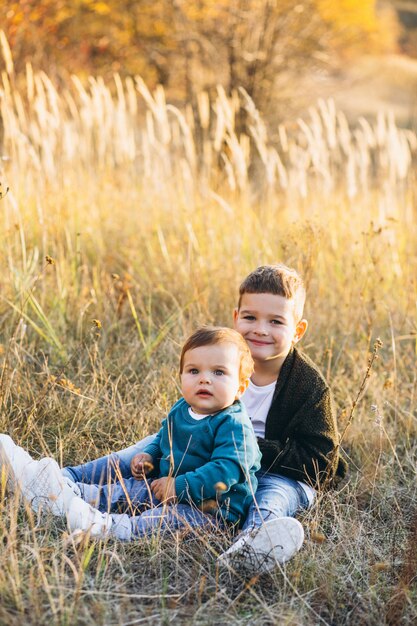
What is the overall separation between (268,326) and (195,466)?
22.1 inches

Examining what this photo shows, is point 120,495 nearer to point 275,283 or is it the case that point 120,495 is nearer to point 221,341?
point 221,341

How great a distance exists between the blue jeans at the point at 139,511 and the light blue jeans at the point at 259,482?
0.05 feet

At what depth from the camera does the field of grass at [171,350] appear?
213 cm

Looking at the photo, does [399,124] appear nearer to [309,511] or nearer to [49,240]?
[49,240]

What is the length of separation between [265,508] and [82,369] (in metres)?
1.22

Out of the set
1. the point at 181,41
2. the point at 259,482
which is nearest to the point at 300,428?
the point at 259,482

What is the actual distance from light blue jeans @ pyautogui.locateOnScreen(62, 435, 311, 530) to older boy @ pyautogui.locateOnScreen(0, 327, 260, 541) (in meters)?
0.06

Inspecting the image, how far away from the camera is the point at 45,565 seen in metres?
2.12

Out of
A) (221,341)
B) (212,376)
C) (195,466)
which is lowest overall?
(195,466)

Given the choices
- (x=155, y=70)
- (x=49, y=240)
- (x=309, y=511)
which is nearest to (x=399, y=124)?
(x=155, y=70)

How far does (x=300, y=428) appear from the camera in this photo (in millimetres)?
2748

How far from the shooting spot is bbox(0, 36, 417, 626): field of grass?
2135 mm

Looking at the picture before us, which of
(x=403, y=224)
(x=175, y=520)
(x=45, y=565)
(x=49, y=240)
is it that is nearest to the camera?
(x=45, y=565)

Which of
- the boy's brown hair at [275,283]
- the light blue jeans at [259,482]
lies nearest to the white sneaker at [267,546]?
the light blue jeans at [259,482]
